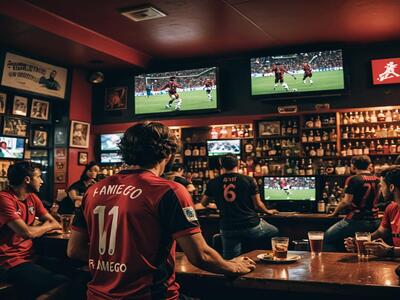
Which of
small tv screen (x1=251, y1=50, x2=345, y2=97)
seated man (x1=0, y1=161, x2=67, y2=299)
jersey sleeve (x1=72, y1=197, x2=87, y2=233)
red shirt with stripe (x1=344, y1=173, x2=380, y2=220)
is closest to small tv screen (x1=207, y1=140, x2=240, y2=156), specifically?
small tv screen (x1=251, y1=50, x2=345, y2=97)

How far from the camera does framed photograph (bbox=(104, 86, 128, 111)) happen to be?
7.97 meters

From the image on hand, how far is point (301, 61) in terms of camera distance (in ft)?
21.7

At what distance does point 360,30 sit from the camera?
594cm

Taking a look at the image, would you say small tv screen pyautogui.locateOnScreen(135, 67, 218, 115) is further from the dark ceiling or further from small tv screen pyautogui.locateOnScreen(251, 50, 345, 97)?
small tv screen pyautogui.locateOnScreen(251, 50, 345, 97)

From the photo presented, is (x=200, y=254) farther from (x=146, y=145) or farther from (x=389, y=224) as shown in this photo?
(x=389, y=224)

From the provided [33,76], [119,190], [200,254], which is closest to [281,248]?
[200,254]

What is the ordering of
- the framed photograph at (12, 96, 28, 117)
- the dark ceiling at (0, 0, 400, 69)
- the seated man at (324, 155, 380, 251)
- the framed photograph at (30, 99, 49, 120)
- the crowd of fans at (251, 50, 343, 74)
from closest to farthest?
1. the seated man at (324, 155, 380, 251)
2. the dark ceiling at (0, 0, 400, 69)
3. the crowd of fans at (251, 50, 343, 74)
4. the framed photograph at (12, 96, 28, 117)
5. the framed photograph at (30, 99, 49, 120)

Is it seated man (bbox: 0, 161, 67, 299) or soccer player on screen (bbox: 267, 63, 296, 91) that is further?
soccer player on screen (bbox: 267, 63, 296, 91)

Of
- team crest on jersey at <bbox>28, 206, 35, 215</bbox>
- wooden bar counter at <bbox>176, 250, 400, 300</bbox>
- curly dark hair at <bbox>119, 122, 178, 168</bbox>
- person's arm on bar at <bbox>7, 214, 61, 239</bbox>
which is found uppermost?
curly dark hair at <bbox>119, 122, 178, 168</bbox>

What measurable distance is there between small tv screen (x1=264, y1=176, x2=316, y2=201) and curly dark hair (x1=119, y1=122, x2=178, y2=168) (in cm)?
433

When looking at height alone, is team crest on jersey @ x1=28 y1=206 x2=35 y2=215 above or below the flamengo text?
below

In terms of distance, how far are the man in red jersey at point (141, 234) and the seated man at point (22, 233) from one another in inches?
65.0

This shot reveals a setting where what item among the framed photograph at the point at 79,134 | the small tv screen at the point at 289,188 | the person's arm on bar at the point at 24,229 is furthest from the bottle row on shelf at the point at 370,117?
the person's arm on bar at the point at 24,229

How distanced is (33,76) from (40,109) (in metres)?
0.65
